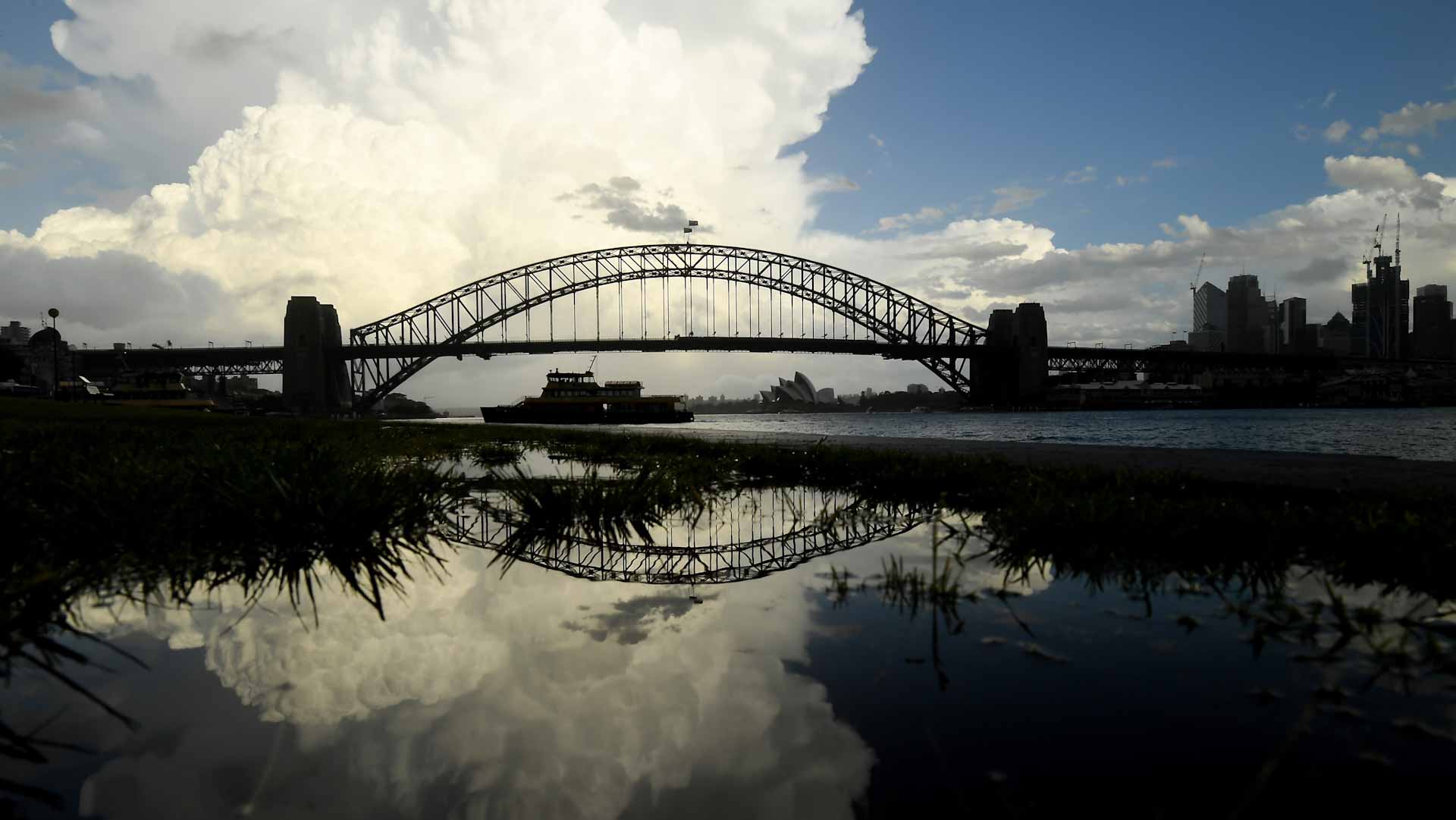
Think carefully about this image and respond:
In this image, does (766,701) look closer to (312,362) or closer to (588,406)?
(588,406)

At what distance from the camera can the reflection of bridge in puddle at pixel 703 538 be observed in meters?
4.88

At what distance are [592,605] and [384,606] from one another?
40.5 inches

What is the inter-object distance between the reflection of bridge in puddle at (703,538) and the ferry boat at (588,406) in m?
58.8

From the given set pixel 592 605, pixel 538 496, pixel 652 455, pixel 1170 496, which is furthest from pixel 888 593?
pixel 652 455

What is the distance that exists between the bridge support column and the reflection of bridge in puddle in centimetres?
9557

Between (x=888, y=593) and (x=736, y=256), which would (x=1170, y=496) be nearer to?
(x=888, y=593)

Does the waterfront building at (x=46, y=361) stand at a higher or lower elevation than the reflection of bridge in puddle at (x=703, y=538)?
higher

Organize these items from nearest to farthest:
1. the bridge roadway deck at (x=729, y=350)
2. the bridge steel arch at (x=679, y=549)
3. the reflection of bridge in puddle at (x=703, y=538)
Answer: the bridge steel arch at (x=679, y=549)
the reflection of bridge in puddle at (x=703, y=538)
the bridge roadway deck at (x=729, y=350)

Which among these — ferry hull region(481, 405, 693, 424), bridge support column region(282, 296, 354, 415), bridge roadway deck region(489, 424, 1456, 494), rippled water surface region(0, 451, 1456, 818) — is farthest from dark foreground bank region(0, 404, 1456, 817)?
bridge support column region(282, 296, 354, 415)

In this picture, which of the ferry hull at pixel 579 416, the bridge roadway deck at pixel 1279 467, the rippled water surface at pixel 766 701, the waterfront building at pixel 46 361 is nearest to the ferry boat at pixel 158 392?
the ferry hull at pixel 579 416

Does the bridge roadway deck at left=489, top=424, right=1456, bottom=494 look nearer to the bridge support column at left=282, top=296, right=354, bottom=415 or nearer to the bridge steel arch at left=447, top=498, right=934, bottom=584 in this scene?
the bridge steel arch at left=447, top=498, right=934, bottom=584

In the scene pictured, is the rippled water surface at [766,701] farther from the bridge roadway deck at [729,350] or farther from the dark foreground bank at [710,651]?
the bridge roadway deck at [729,350]

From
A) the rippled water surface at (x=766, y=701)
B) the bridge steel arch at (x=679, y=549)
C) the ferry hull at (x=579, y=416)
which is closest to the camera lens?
the rippled water surface at (x=766, y=701)

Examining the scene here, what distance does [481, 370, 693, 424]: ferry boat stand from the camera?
222ft
